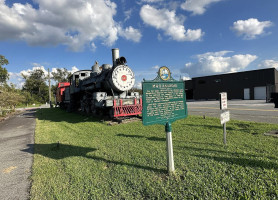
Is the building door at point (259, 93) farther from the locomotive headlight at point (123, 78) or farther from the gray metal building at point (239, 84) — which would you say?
the locomotive headlight at point (123, 78)

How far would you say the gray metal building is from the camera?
26.1m

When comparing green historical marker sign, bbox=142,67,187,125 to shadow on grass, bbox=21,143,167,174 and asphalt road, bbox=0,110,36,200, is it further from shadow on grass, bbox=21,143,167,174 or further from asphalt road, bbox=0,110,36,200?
asphalt road, bbox=0,110,36,200

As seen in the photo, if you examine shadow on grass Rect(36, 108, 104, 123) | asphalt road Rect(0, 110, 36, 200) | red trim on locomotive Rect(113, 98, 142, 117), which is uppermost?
red trim on locomotive Rect(113, 98, 142, 117)

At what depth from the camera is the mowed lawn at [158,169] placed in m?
2.52

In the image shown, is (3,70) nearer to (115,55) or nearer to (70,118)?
(70,118)

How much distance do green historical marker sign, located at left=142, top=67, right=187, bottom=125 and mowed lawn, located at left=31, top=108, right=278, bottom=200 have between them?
106cm

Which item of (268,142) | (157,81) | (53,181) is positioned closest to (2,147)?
(53,181)

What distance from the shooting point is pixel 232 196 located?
234cm

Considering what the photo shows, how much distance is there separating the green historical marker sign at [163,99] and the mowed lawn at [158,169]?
1.06 m

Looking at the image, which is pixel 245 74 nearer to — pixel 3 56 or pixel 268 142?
pixel 268 142

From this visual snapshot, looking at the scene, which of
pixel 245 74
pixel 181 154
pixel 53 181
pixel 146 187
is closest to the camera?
pixel 146 187

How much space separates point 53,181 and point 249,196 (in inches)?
131

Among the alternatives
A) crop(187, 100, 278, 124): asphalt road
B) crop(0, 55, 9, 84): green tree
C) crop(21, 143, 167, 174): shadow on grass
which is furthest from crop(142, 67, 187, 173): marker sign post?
crop(0, 55, 9, 84): green tree

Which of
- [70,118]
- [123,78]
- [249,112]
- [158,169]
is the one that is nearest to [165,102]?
[158,169]
